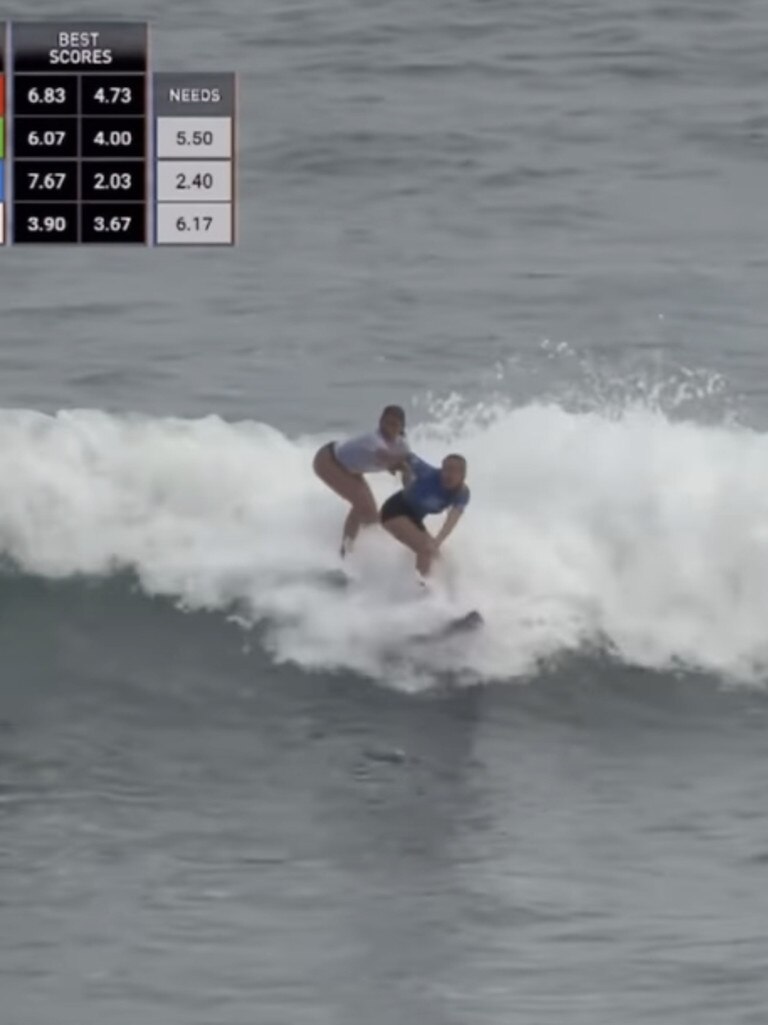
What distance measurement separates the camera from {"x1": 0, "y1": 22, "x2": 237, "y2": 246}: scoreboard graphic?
21.5 metres

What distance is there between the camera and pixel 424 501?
2281 cm

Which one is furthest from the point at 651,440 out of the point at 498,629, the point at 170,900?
the point at 170,900

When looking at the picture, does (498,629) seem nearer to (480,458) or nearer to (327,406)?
(480,458)

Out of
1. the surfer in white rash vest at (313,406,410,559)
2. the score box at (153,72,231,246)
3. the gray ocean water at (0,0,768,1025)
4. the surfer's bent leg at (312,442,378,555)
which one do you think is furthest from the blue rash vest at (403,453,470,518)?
the score box at (153,72,231,246)

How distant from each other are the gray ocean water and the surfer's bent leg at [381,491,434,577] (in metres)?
0.85

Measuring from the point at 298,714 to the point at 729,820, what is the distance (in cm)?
315

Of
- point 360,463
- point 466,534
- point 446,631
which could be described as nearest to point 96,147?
point 360,463

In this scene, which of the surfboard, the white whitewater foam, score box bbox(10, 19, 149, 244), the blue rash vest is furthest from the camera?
the white whitewater foam

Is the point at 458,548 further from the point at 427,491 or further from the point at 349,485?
the point at 427,491

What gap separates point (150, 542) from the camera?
25016mm

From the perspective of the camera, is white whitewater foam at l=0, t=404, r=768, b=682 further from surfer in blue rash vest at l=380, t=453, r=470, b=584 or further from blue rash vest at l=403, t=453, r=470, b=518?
blue rash vest at l=403, t=453, r=470, b=518

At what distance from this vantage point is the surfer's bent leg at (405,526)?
22.9m

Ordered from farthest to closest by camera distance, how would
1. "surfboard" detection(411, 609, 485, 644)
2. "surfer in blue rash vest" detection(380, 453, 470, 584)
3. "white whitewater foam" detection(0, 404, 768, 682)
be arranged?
"white whitewater foam" detection(0, 404, 768, 682) < "surfboard" detection(411, 609, 485, 644) < "surfer in blue rash vest" detection(380, 453, 470, 584)

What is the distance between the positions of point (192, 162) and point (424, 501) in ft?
8.45
